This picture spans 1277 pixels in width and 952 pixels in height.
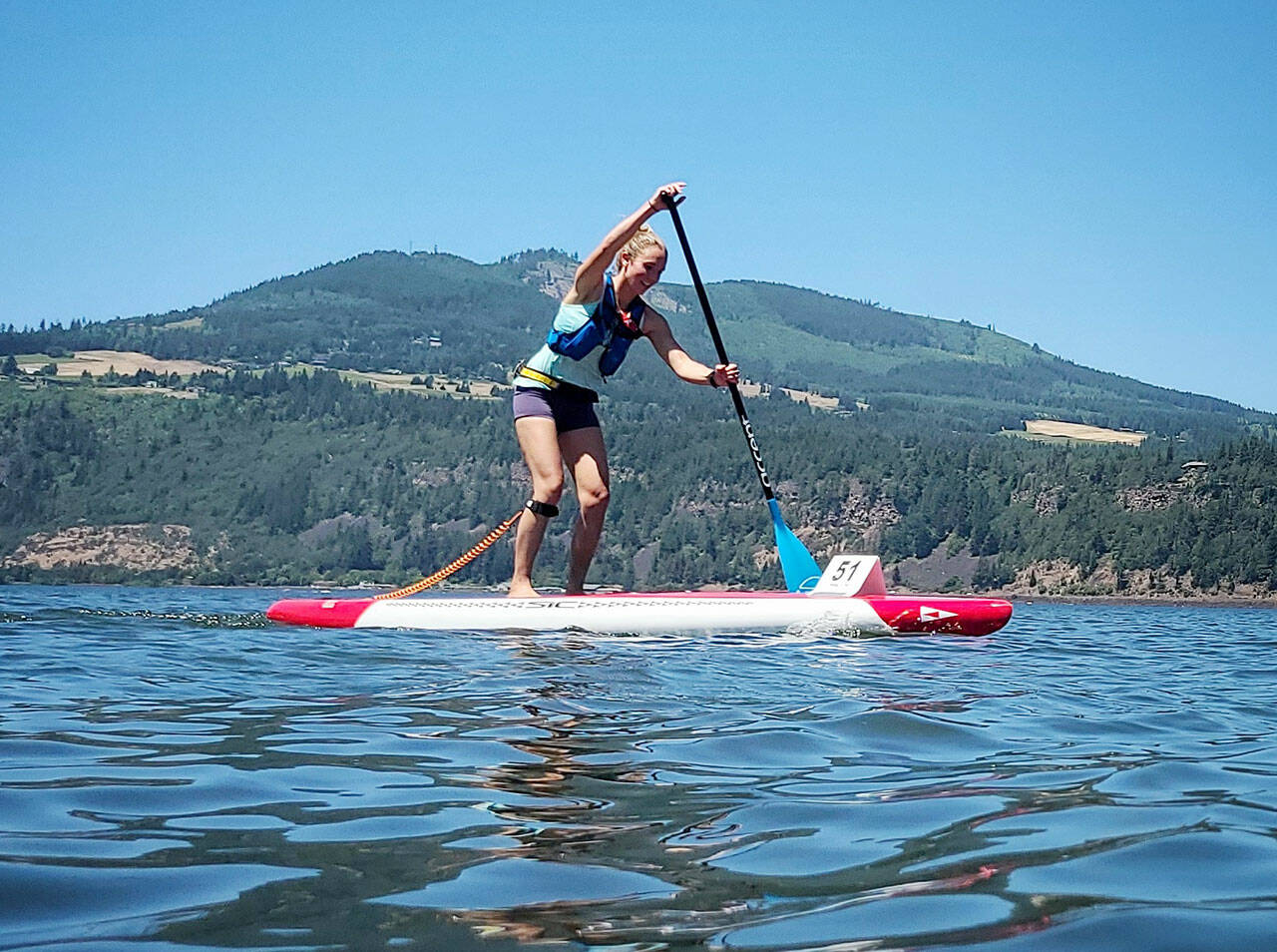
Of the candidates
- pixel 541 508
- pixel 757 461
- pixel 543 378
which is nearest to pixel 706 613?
pixel 541 508

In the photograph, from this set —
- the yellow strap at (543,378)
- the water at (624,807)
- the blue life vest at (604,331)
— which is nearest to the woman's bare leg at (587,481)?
the yellow strap at (543,378)

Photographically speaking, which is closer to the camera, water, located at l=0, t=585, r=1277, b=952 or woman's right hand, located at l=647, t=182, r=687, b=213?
water, located at l=0, t=585, r=1277, b=952

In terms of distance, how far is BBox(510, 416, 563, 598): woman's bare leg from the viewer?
11.5 metres

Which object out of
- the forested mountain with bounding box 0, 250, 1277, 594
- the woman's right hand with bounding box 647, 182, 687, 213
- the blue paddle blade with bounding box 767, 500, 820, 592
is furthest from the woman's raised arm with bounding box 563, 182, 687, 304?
the forested mountain with bounding box 0, 250, 1277, 594

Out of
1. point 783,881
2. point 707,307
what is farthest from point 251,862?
point 707,307

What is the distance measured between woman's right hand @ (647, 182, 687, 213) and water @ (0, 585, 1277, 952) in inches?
151

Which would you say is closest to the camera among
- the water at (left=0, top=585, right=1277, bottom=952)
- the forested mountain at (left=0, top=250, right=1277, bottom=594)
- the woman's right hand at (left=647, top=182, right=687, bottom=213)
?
the water at (left=0, top=585, right=1277, bottom=952)

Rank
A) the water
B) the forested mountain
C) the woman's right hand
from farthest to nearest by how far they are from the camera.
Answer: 1. the forested mountain
2. the woman's right hand
3. the water

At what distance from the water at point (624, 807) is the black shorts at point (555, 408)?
11.4ft

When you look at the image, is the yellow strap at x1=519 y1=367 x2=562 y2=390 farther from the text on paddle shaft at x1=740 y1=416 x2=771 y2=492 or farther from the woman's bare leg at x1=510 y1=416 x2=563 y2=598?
the text on paddle shaft at x1=740 y1=416 x2=771 y2=492

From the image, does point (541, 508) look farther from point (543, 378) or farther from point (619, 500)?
point (619, 500)

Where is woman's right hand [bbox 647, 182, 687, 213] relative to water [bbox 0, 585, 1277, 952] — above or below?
above

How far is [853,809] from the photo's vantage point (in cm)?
456

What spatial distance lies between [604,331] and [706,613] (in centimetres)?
243
